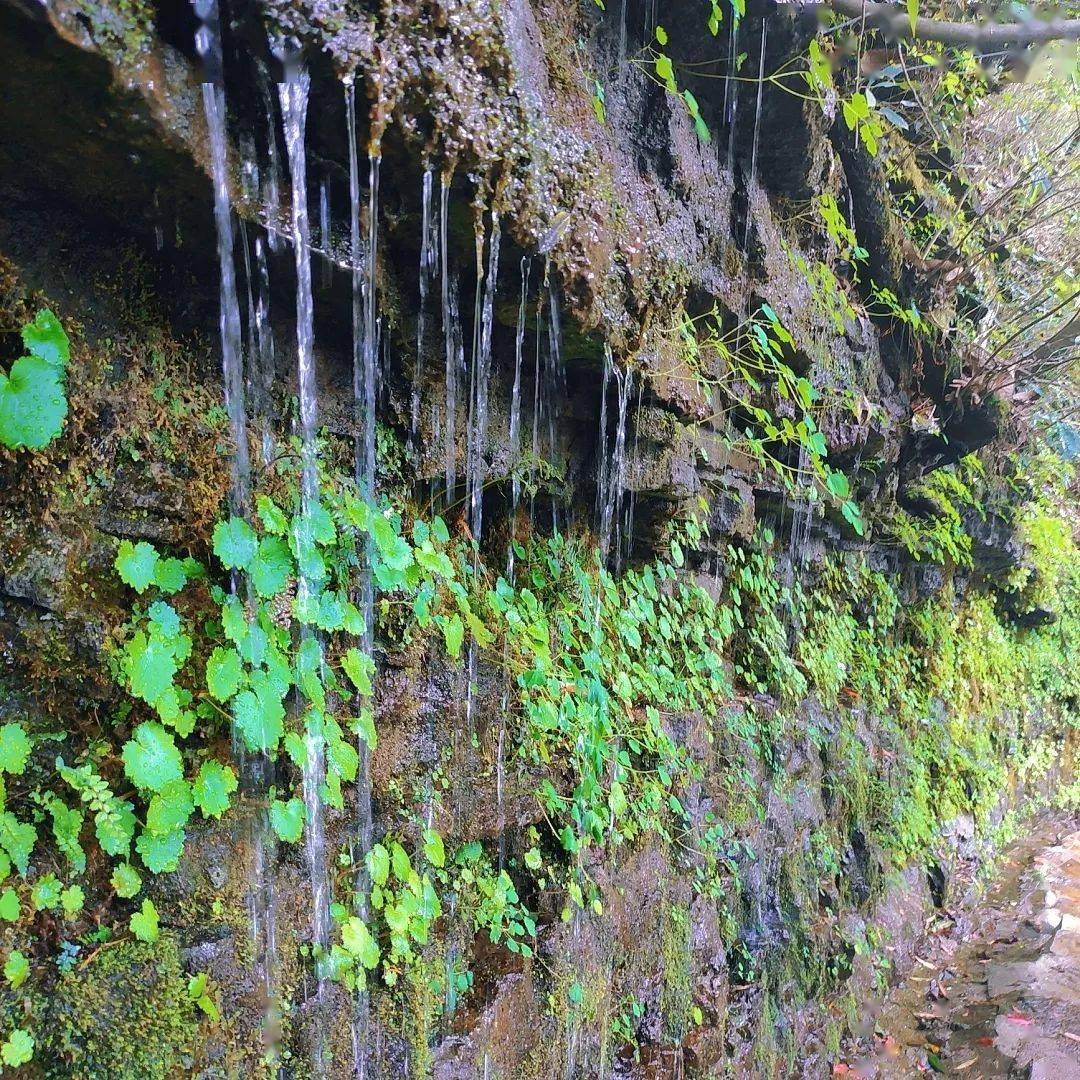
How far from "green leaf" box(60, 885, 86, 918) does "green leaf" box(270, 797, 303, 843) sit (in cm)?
49

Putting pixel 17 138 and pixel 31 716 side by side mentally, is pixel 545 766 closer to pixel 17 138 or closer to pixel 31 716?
pixel 31 716

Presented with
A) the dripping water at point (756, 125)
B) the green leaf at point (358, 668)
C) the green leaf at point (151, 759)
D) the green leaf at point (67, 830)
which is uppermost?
the dripping water at point (756, 125)

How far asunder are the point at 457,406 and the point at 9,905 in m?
2.06

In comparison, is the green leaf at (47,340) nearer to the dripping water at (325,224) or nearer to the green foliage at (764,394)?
the dripping water at (325,224)

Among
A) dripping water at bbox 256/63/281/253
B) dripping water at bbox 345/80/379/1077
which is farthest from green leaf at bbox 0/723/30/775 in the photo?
dripping water at bbox 256/63/281/253

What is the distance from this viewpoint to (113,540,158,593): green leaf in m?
1.95

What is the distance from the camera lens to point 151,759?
74.4 inches

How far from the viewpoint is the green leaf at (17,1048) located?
67.3 inches

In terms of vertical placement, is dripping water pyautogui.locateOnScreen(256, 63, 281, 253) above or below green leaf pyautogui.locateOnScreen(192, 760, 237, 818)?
above

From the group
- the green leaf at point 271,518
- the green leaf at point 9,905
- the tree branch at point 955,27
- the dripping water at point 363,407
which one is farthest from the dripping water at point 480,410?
the tree branch at point 955,27

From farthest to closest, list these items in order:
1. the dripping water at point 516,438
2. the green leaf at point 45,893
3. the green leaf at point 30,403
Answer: the dripping water at point 516,438, the green leaf at point 45,893, the green leaf at point 30,403

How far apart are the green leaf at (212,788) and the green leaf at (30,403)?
95 centimetres

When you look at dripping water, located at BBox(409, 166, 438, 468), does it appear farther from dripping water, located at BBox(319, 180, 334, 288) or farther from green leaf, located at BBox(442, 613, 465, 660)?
green leaf, located at BBox(442, 613, 465, 660)

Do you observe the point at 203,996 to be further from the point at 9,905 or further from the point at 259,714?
the point at 259,714
